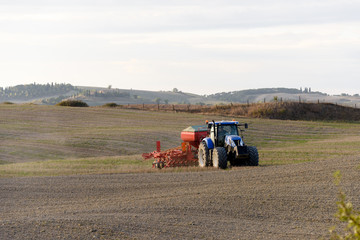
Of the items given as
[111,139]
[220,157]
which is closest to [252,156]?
[220,157]

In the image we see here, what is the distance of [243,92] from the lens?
188125 millimetres

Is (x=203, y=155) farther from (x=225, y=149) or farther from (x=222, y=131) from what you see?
(x=222, y=131)

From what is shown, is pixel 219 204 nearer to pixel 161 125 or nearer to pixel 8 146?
pixel 8 146

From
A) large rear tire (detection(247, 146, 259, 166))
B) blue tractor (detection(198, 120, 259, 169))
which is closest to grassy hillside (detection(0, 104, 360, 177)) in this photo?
blue tractor (detection(198, 120, 259, 169))

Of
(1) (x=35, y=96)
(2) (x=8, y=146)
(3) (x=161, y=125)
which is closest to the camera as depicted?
(2) (x=8, y=146)

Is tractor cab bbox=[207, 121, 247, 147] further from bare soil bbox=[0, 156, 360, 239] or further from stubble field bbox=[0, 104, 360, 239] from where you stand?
bare soil bbox=[0, 156, 360, 239]

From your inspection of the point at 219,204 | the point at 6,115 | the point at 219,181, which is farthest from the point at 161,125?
the point at 219,204

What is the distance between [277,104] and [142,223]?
4841 centimetres

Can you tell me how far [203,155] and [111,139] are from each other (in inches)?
614

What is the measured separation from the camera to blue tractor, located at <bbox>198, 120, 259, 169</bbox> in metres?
18.4

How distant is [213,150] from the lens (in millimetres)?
19047

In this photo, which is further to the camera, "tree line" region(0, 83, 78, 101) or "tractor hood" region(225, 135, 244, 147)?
"tree line" region(0, 83, 78, 101)

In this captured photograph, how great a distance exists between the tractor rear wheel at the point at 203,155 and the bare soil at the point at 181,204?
1.76m

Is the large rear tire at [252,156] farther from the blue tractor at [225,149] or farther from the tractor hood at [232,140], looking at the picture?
the tractor hood at [232,140]
